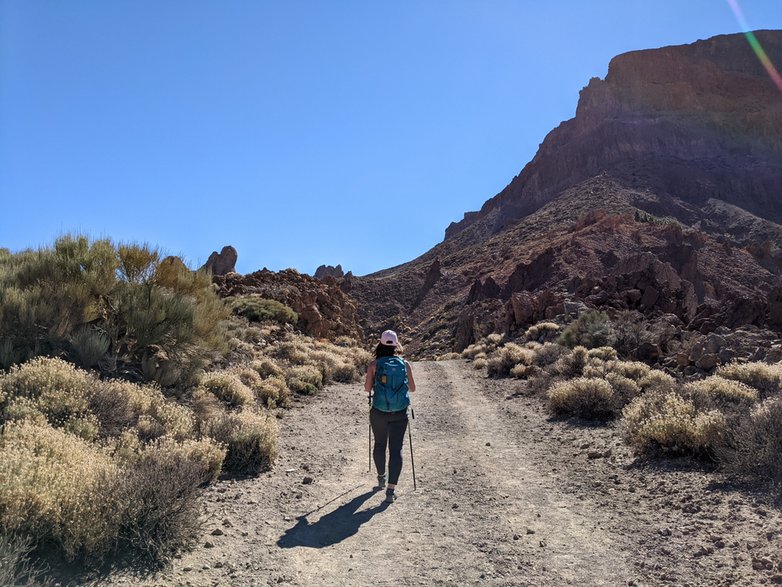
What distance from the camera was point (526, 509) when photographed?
6102mm

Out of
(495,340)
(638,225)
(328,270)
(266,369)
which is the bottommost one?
(495,340)

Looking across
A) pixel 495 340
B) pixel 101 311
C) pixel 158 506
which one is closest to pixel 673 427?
pixel 158 506

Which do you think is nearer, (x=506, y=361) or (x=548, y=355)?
(x=548, y=355)

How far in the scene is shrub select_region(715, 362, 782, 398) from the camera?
32.0ft

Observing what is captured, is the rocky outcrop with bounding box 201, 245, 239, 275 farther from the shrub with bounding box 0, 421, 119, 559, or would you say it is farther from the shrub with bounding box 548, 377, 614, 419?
the shrub with bounding box 0, 421, 119, 559

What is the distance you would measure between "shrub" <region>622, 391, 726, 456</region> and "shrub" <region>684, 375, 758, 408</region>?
0.25 metres

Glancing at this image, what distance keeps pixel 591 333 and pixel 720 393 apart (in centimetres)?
1061

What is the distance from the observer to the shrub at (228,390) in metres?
10.6

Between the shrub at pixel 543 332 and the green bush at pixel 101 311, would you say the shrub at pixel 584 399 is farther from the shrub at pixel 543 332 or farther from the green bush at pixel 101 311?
the shrub at pixel 543 332

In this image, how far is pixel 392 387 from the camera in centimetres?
690

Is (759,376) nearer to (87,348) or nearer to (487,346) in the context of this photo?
(87,348)

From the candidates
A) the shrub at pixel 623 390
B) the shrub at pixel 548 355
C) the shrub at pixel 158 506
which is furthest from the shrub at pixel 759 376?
the shrub at pixel 158 506

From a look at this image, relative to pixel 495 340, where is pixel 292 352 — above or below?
above

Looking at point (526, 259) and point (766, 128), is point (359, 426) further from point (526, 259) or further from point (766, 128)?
point (766, 128)
